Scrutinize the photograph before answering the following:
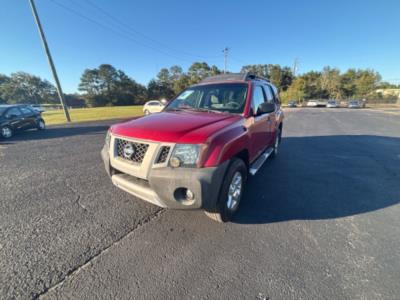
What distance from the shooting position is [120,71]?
76.1 meters

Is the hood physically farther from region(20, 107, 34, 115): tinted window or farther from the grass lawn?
the grass lawn

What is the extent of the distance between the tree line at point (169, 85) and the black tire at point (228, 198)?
36.6 metres

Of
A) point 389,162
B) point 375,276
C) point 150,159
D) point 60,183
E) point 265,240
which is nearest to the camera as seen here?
point 375,276

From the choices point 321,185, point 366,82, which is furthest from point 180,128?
point 366,82

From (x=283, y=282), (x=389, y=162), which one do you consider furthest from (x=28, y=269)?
(x=389, y=162)

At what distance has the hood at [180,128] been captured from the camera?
2.09 m

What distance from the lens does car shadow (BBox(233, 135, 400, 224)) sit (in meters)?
2.96

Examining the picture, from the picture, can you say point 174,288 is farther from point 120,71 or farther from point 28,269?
point 120,71

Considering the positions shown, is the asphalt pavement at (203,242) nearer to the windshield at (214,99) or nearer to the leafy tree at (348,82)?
the windshield at (214,99)

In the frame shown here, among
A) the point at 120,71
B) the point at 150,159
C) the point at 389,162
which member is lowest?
the point at 389,162

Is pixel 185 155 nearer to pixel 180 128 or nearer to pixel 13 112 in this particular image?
pixel 180 128

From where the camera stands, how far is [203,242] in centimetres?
233

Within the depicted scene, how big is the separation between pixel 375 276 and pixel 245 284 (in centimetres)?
130

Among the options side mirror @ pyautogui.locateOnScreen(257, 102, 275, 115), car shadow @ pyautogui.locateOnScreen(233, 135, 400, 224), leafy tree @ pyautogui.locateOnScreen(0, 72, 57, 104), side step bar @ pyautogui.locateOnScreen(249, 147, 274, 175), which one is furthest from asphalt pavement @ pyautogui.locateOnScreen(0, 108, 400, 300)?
leafy tree @ pyautogui.locateOnScreen(0, 72, 57, 104)
